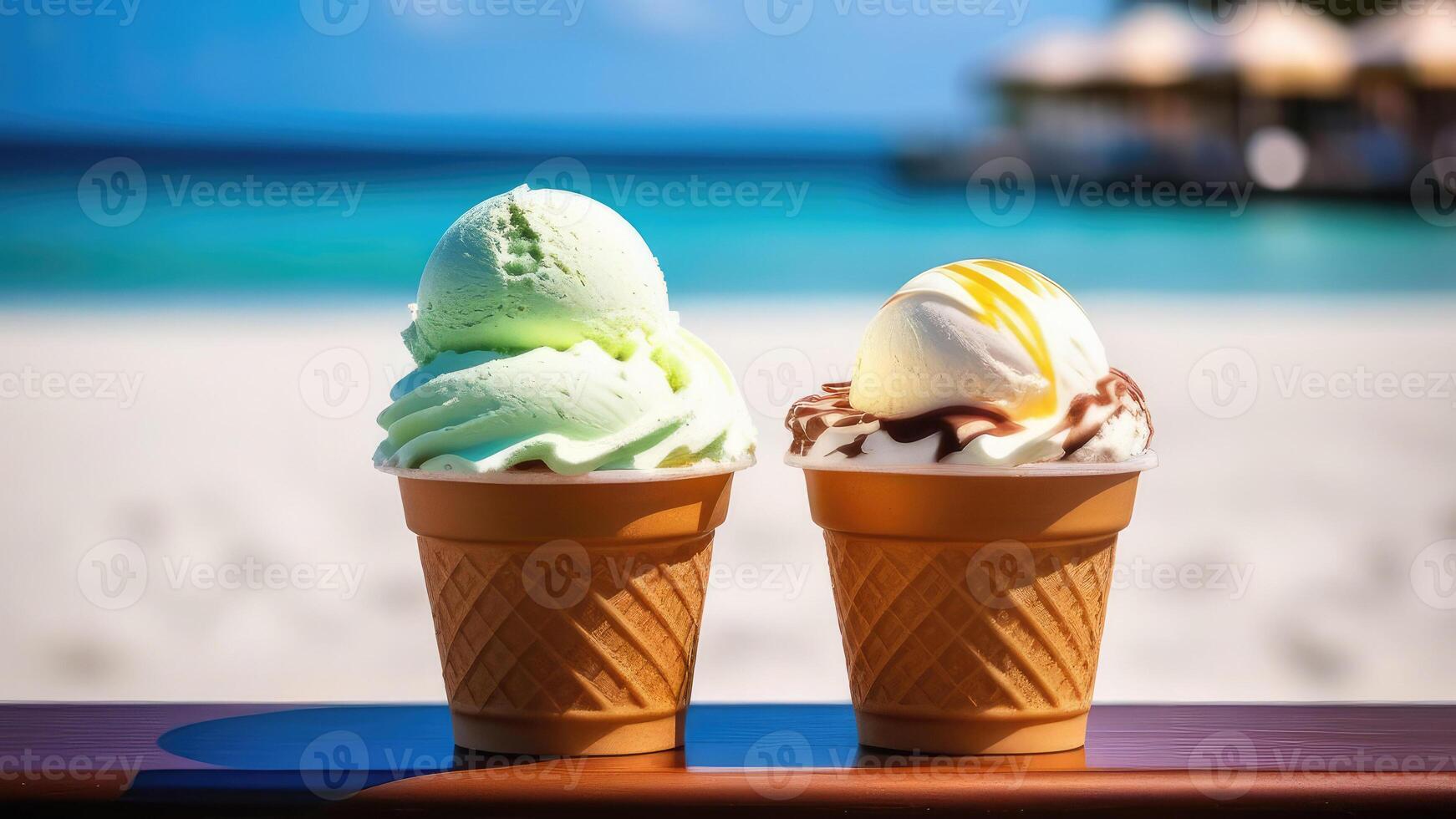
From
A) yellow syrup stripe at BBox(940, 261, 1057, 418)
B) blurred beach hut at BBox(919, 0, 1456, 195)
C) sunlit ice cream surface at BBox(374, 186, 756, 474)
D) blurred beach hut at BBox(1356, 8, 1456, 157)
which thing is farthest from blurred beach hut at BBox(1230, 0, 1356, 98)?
sunlit ice cream surface at BBox(374, 186, 756, 474)

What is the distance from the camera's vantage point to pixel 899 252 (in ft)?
20.1

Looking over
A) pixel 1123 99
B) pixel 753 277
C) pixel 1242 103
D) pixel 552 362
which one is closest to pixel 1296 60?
pixel 1242 103

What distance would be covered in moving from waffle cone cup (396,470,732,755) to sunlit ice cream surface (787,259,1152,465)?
0.62 ft

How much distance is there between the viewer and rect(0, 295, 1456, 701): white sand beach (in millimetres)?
3793

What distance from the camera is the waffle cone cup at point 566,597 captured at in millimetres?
1129

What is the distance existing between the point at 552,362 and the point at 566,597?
9.2 inches

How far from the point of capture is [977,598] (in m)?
1.17

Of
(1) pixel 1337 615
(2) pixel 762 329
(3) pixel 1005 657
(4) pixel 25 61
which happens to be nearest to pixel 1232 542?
(1) pixel 1337 615

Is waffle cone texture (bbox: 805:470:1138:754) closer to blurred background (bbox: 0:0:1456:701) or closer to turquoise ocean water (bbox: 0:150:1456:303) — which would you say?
blurred background (bbox: 0:0:1456:701)

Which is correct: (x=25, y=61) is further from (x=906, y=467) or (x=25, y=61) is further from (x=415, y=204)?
(x=906, y=467)

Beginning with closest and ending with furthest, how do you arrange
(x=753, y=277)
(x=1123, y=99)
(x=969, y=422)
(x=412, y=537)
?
(x=969, y=422) < (x=412, y=537) < (x=753, y=277) < (x=1123, y=99)

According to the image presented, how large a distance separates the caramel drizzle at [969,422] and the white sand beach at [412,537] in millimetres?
1957

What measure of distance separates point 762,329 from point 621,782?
432 cm

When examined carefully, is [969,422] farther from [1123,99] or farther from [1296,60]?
[1296,60]
